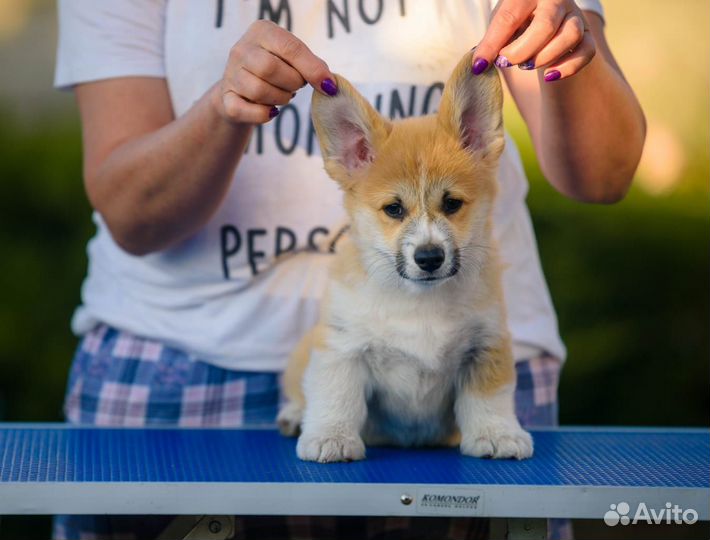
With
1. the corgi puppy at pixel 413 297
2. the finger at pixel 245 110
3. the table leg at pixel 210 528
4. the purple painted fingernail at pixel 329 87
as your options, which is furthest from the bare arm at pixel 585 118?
the table leg at pixel 210 528

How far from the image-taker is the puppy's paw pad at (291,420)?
2.51 metres

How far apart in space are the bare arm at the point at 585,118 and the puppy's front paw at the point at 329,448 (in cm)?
88

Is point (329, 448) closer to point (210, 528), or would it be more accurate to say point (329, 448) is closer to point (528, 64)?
point (210, 528)

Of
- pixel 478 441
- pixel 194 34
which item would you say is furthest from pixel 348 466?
pixel 194 34

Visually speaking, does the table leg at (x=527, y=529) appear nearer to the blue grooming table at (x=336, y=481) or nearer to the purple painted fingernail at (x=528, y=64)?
the blue grooming table at (x=336, y=481)

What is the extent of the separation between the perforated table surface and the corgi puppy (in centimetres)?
9

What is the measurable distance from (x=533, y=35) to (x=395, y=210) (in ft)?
1.65

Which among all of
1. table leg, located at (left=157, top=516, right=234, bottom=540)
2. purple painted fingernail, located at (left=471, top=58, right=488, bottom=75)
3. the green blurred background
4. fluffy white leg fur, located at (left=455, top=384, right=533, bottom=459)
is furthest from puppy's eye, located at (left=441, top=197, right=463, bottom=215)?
the green blurred background

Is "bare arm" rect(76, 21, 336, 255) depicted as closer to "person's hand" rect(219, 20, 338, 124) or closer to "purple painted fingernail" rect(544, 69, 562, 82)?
"person's hand" rect(219, 20, 338, 124)

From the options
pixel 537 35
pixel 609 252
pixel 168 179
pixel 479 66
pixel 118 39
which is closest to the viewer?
pixel 537 35

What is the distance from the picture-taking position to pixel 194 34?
262 cm

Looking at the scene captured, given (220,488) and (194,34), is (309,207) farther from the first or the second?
(220,488)

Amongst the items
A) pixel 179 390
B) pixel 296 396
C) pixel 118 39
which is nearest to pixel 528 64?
pixel 296 396

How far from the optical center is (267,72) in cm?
199
